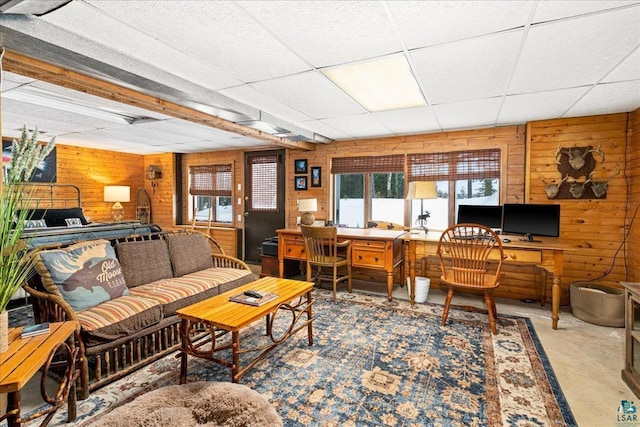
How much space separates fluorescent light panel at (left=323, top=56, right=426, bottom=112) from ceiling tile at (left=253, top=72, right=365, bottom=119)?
10 centimetres

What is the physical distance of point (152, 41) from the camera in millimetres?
2027

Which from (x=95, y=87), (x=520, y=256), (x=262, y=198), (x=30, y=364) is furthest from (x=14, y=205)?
(x=262, y=198)

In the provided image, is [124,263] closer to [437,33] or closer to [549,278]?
[437,33]

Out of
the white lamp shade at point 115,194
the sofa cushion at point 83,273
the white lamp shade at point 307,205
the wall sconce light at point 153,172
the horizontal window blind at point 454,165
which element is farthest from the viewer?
the wall sconce light at point 153,172

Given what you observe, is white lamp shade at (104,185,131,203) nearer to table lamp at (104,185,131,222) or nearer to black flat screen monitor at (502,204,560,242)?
table lamp at (104,185,131,222)

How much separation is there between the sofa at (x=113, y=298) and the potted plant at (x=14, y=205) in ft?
1.32

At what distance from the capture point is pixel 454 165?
4.47 metres

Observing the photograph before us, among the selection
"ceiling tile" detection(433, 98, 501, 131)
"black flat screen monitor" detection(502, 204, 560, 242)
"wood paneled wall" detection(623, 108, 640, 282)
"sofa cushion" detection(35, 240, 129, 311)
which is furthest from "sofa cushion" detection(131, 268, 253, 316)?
"wood paneled wall" detection(623, 108, 640, 282)

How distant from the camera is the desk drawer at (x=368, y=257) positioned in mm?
4020

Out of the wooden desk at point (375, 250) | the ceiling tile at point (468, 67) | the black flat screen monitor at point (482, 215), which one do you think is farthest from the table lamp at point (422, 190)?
the ceiling tile at point (468, 67)

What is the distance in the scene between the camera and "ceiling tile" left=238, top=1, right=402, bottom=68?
5.40 ft

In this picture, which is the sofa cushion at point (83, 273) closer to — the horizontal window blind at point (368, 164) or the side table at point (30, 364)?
the side table at point (30, 364)

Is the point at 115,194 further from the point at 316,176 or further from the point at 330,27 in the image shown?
the point at 330,27

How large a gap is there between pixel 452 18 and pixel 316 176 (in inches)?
150
